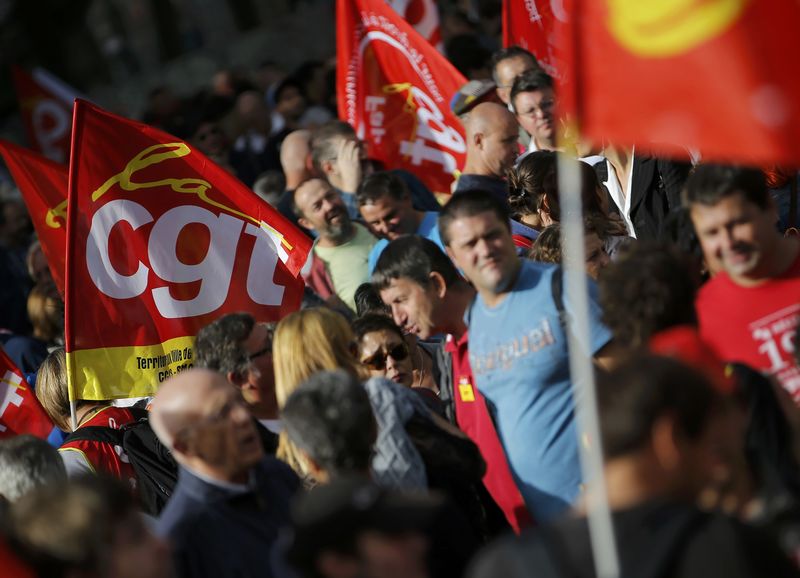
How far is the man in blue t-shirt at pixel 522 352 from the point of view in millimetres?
5844

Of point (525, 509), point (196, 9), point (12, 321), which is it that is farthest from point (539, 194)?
point (196, 9)

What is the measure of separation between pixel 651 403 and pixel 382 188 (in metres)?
5.07

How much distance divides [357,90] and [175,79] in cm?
1276

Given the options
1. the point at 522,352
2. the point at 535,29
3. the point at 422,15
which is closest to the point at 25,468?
the point at 522,352

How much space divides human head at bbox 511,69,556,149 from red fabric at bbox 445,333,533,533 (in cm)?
282

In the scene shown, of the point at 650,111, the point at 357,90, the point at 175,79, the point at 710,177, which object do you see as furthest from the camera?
the point at 175,79

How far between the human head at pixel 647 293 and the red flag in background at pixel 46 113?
35.8 ft

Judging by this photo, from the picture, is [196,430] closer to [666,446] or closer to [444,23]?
[666,446]

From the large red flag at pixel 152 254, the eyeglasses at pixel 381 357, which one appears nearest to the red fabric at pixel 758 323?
the eyeglasses at pixel 381 357

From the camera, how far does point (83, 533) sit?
4.44 m

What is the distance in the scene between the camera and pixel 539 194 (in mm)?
7824

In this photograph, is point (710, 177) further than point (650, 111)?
Yes

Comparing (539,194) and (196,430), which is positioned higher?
(539,194)

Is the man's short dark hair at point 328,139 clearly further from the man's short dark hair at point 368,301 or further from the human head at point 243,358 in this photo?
the human head at point 243,358
